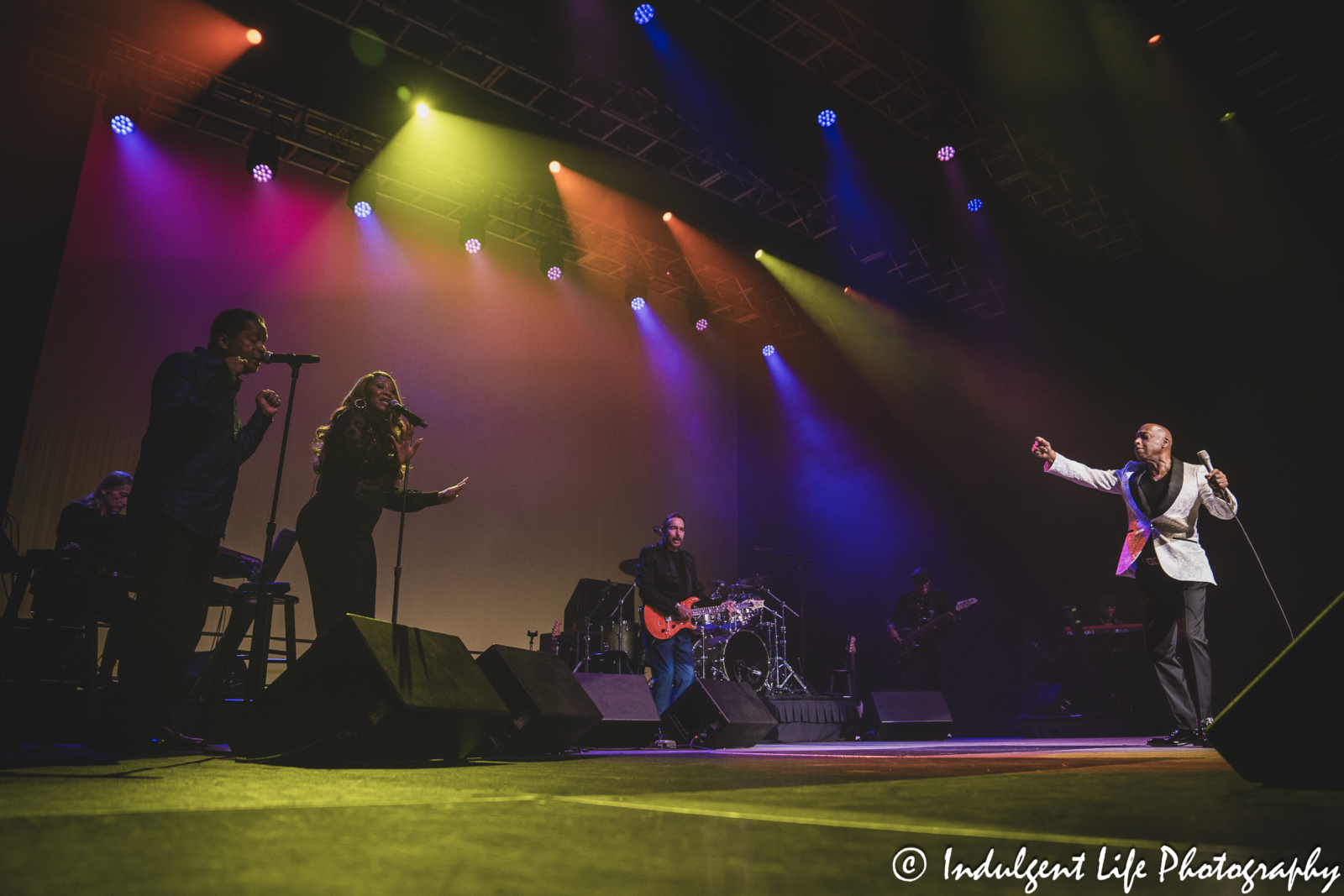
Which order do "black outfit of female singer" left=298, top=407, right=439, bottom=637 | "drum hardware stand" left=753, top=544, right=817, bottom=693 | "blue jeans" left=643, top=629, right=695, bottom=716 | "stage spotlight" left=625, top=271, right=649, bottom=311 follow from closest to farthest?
"black outfit of female singer" left=298, top=407, right=439, bottom=637 → "blue jeans" left=643, top=629, right=695, bottom=716 → "drum hardware stand" left=753, top=544, right=817, bottom=693 → "stage spotlight" left=625, top=271, right=649, bottom=311

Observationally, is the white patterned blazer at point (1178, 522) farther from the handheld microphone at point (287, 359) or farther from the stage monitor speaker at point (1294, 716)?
the handheld microphone at point (287, 359)

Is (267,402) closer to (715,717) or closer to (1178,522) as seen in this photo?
(715,717)

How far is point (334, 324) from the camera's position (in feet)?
29.6

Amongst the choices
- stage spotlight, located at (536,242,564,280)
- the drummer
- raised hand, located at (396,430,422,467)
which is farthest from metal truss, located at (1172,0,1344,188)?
raised hand, located at (396,430,422,467)

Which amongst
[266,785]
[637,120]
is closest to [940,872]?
[266,785]

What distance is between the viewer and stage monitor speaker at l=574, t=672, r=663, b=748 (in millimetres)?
4672

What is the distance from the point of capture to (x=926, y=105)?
7.55m

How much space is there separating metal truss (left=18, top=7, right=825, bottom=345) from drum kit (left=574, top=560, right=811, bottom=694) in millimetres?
4243

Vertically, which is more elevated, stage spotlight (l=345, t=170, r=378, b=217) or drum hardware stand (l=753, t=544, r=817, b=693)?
stage spotlight (l=345, t=170, r=378, b=217)

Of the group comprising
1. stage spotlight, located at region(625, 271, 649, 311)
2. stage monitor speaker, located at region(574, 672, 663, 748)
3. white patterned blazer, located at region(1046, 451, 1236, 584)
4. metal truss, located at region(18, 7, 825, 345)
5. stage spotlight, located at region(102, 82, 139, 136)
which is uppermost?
metal truss, located at region(18, 7, 825, 345)

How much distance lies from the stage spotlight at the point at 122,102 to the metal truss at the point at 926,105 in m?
5.47

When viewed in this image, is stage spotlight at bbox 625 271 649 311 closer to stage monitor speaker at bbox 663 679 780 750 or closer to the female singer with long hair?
stage monitor speaker at bbox 663 679 780 750

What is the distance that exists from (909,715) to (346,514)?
21.6 feet

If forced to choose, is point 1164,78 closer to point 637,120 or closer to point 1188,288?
point 1188,288
